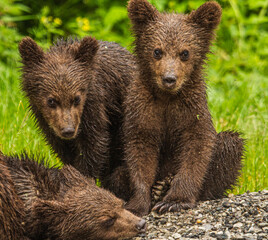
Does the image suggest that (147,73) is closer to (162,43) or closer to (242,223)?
(162,43)

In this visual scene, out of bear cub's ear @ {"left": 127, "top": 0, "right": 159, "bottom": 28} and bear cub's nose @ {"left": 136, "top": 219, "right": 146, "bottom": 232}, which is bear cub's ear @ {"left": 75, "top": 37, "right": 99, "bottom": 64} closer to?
bear cub's ear @ {"left": 127, "top": 0, "right": 159, "bottom": 28}

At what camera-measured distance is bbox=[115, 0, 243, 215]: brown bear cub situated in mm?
6199

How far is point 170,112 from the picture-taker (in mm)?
6398

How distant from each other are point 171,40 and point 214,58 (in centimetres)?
591

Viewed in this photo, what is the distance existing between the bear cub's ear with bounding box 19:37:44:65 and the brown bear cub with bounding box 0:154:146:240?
1225 millimetres

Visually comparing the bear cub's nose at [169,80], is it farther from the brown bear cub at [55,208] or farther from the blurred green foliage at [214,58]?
the blurred green foliage at [214,58]

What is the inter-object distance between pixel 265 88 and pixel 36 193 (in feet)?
20.1

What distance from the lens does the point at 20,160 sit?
6.14m

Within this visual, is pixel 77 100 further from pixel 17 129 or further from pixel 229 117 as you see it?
pixel 229 117

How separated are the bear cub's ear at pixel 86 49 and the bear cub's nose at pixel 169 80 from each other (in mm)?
1070

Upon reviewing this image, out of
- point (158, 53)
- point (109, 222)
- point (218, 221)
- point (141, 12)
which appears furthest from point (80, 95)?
point (218, 221)

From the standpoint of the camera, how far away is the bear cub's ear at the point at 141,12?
6.33 metres

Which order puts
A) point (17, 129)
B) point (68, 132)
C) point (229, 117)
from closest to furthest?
point (68, 132), point (17, 129), point (229, 117)

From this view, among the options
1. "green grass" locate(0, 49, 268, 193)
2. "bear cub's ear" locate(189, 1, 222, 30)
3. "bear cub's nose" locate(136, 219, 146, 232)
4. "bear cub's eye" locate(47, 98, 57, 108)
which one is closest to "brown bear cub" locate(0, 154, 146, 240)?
"bear cub's nose" locate(136, 219, 146, 232)
